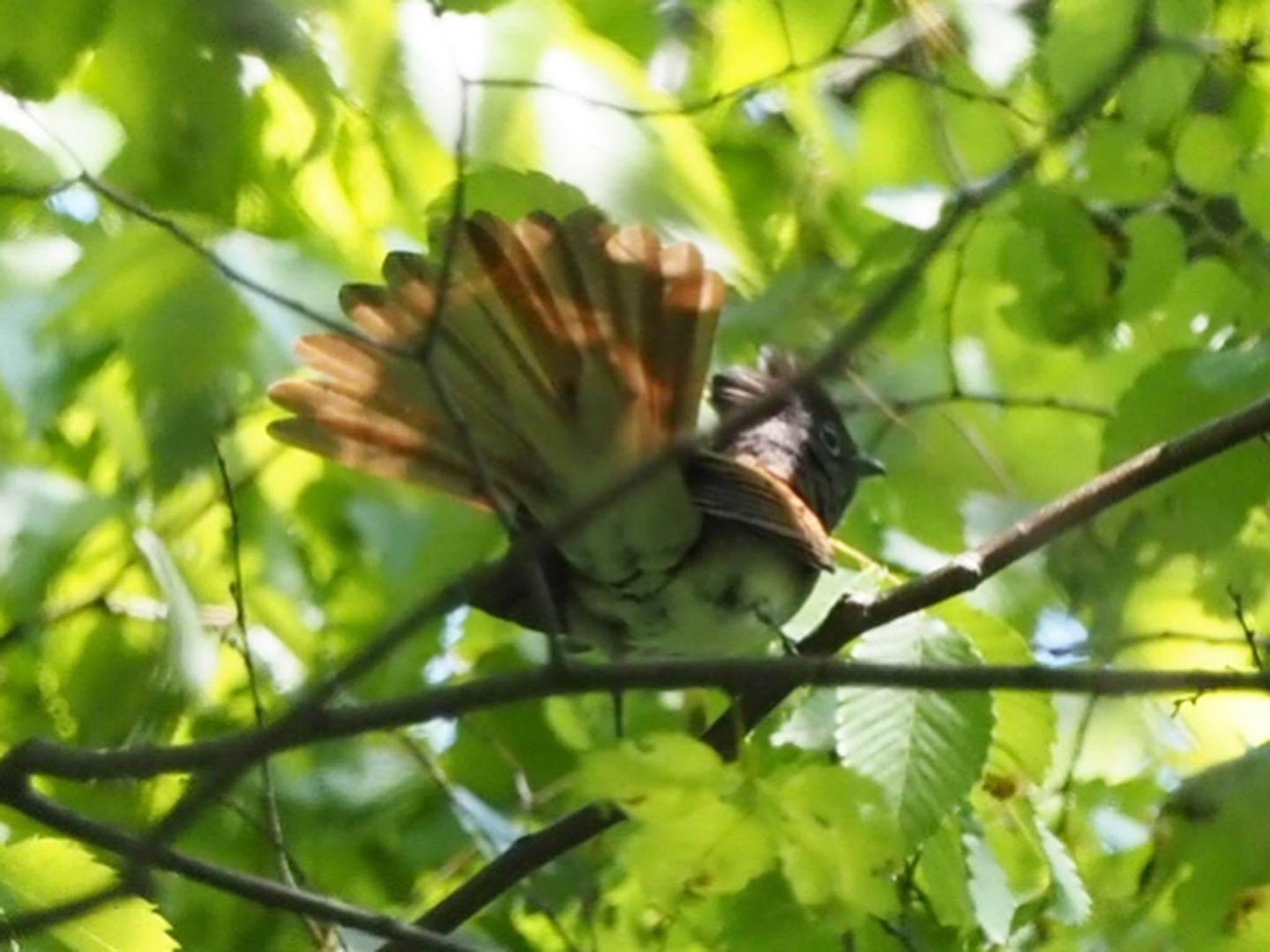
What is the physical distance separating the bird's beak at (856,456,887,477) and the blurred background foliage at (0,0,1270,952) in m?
0.02

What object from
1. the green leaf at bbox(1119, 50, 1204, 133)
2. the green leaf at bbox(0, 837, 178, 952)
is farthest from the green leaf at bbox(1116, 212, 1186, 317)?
the green leaf at bbox(0, 837, 178, 952)

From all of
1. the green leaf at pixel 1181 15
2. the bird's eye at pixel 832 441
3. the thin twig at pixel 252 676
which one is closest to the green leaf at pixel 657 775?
the thin twig at pixel 252 676

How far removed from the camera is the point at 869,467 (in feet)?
7.17

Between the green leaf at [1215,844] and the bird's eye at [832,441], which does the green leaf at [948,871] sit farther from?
the bird's eye at [832,441]

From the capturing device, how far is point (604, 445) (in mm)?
1828

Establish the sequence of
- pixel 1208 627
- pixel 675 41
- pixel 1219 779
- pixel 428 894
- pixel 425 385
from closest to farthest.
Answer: pixel 1219 779
pixel 425 385
pixel 1208 627
pixel 675 41
pixel 428 894

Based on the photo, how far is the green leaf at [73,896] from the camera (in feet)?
4.80

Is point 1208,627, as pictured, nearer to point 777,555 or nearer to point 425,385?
point 777,555

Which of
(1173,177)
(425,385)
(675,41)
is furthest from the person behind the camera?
(675,41)

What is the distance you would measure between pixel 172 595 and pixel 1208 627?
3.23ft

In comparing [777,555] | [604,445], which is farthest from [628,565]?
[604,445]

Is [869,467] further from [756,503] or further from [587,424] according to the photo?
[587,424]

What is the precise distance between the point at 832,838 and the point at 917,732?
0.99ft

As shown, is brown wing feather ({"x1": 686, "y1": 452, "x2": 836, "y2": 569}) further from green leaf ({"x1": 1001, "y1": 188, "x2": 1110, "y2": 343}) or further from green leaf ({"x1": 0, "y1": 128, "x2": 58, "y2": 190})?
green leaf ({"x1": 0, "y1": 128, "x2": 58, "y2": 190})
